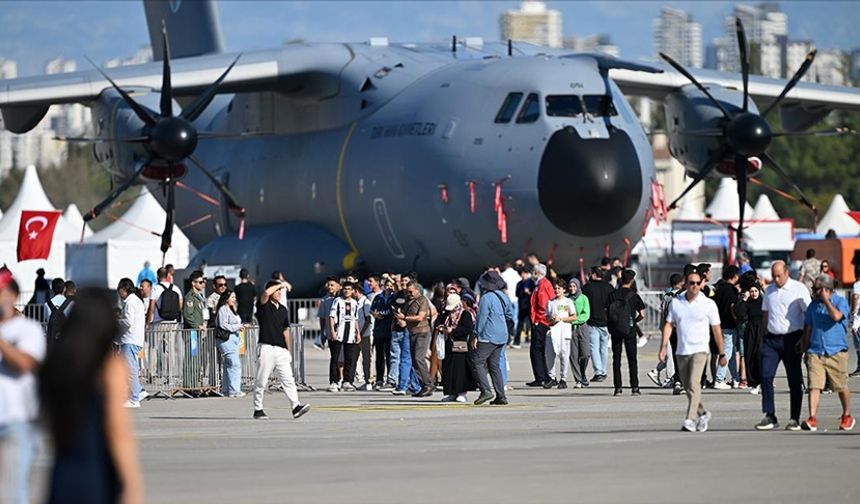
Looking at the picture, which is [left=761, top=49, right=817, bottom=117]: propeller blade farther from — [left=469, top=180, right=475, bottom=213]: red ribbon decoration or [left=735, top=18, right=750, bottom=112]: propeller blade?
[left=469, top=180, right=475, bottom=213]: red ribbon decoration

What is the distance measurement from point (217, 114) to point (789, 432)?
21.0m

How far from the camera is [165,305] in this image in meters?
22.0

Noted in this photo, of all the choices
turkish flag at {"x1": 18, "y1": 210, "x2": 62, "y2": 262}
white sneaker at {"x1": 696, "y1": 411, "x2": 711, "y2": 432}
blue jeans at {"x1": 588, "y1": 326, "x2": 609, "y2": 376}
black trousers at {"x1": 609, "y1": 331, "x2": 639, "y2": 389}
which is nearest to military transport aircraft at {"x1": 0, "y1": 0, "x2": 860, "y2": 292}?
turkish flag at {"x1": 18, "y1": 210, "x2": 62, "y2": 262}

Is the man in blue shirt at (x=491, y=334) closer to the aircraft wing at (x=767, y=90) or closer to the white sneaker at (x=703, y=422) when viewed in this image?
the white sneaker at (x=703, y=422)

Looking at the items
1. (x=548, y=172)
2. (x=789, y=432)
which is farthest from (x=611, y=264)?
(x=789, y=432)

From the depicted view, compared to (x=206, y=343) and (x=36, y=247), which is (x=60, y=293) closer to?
(x=206, y=343)

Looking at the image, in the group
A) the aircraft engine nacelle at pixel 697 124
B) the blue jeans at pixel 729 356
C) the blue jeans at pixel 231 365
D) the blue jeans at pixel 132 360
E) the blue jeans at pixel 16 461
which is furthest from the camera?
the aircraft engine nacelle at pixel 697 124

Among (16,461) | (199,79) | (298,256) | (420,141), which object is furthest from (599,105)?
(16,461)

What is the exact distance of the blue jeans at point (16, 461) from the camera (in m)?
7.96

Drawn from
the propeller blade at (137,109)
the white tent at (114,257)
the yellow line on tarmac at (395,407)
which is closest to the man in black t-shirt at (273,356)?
the yellow line on tarmac at (395,407)

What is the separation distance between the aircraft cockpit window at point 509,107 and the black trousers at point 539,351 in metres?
5.91

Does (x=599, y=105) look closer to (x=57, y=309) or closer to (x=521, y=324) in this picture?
(x=521, y=324)

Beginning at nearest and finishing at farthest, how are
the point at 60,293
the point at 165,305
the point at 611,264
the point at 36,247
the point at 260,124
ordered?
the point at 60,293
the point at 165,305
the point at 611,264
the point at 36,247
the point at 260,124

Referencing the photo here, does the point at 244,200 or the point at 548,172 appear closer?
the point at 548,172
